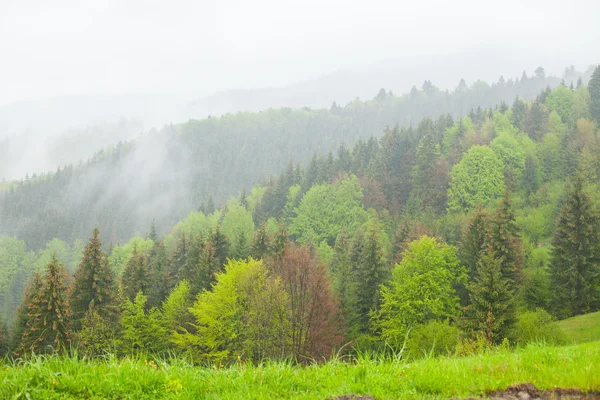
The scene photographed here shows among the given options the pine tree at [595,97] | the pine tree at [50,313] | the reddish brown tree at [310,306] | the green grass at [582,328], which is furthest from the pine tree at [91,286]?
the pine tree at [595,97]

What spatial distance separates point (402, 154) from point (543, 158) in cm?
2812

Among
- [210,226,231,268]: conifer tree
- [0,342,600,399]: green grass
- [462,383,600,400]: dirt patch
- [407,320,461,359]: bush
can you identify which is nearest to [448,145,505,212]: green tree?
[210,226,231,268]: conifer tree

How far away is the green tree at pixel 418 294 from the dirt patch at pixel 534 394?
30568mm

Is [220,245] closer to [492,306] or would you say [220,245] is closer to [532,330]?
[492,306]

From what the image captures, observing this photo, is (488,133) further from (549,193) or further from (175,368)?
(175,368)

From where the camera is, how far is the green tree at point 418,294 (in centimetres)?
3644

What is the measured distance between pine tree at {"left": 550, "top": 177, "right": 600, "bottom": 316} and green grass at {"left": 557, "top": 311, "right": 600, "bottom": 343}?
6.27 meters

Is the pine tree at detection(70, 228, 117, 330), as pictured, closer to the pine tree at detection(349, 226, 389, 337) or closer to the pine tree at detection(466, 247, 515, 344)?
the pine tree at detection(349, 226, 389, 337)

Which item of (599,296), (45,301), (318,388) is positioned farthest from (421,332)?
(318,388)

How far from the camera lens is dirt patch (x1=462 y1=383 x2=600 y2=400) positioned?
190 inches

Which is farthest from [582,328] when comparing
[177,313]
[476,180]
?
[476,180]

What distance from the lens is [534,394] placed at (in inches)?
197

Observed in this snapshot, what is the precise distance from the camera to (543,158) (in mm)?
83438

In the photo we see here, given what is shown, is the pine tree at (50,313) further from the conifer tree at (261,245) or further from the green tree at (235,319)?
the conifer tree at (261,245)
